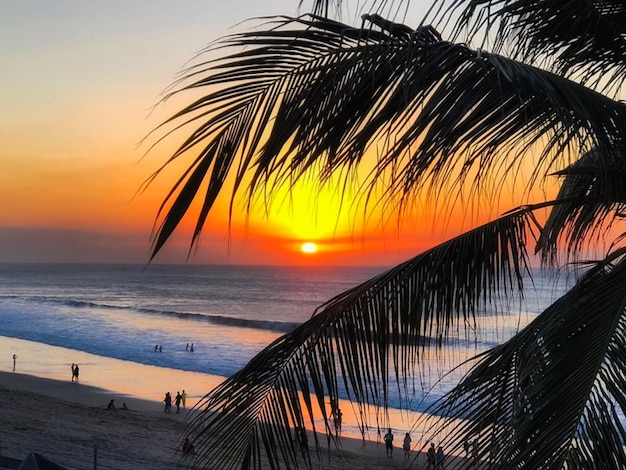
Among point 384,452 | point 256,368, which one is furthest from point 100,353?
point 256,368

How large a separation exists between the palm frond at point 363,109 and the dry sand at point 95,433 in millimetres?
12960

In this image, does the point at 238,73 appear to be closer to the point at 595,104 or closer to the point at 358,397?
the point at 595,104

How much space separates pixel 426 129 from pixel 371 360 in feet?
3.21

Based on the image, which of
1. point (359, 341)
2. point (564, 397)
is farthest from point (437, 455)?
point (564, 397)

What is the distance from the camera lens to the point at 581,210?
3148 mm

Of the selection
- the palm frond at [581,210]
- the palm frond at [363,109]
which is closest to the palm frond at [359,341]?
the palm frond at [581,210]

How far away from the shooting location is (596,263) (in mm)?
2486

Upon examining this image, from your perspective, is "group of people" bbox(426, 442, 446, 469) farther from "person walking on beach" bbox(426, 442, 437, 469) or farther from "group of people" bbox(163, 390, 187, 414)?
"group of people" bbox(163, 390, 187, 414)

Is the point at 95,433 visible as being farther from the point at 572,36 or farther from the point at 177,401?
the point at 572,36

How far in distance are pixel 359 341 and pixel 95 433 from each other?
780 inches

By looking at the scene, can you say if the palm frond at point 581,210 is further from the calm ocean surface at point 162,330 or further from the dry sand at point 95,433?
the dry sand at point 95,433

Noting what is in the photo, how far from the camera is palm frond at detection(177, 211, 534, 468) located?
7.30ft

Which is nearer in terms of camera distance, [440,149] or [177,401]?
[440,149]

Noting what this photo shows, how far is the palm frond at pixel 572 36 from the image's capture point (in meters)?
2.26
